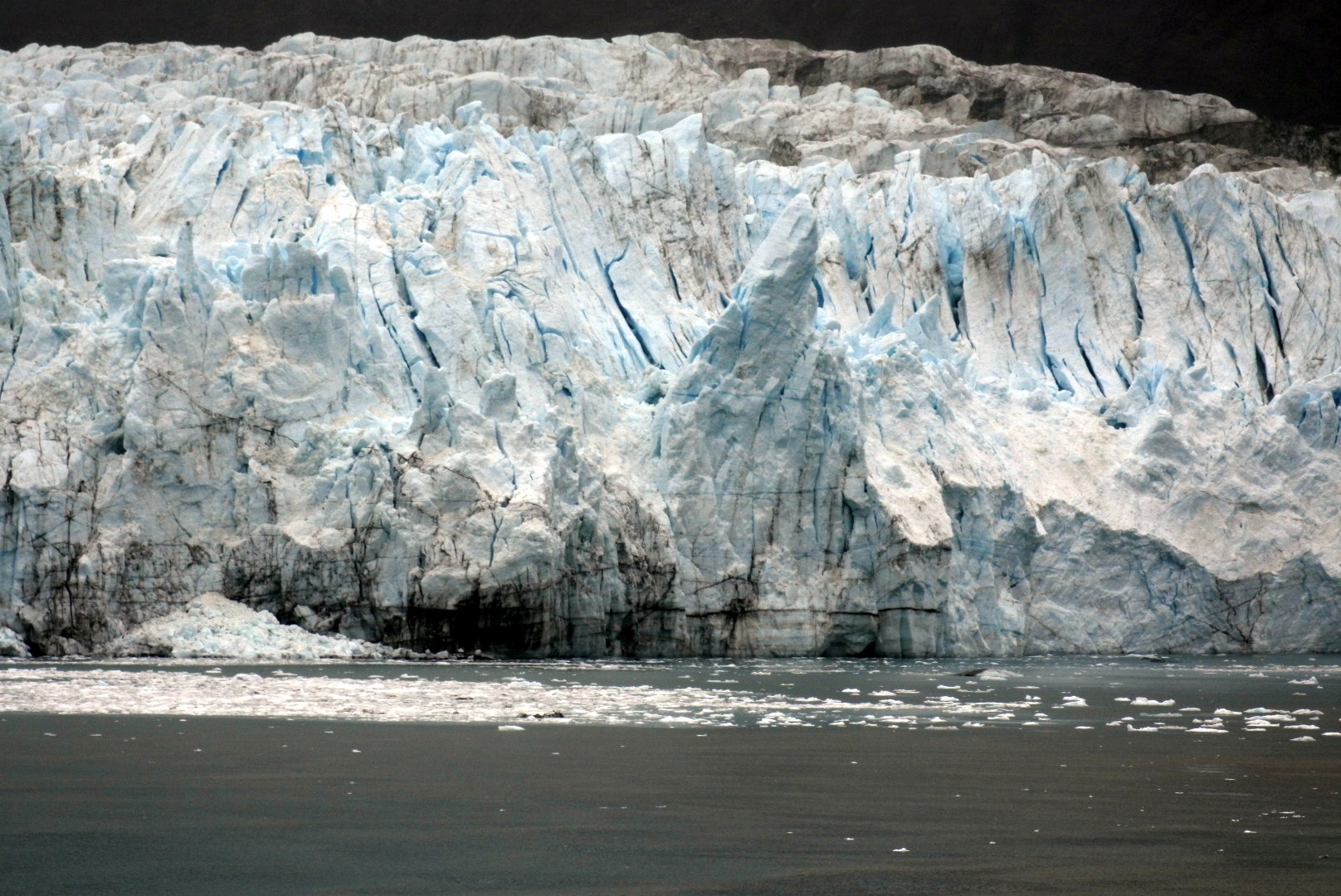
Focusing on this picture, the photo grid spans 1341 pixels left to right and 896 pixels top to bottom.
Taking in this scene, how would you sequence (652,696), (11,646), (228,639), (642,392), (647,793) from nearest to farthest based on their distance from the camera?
(647,793), (652,696), (11,646), (228,639), (642,392)

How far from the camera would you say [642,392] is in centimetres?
2319

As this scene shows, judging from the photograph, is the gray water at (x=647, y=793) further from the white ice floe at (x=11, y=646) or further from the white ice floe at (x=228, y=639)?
the white ice floe at (x=11, y=646)

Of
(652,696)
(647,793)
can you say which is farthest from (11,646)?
(647,793)

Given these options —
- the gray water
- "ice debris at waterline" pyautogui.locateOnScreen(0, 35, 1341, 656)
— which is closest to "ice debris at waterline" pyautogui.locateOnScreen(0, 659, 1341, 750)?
the gray water

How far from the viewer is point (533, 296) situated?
22.9 metres

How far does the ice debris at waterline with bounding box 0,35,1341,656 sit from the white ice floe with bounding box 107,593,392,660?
34cm

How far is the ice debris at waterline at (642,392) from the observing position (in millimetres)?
19250

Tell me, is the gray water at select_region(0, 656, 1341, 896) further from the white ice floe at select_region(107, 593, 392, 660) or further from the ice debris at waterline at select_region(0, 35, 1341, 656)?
the ice debris at waterline at select_region(0, 35, 1341, 656)

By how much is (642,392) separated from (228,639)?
736cm

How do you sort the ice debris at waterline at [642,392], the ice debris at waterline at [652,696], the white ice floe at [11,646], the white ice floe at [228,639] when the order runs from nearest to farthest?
the ice debris at waterline at [652,696]
the white ice floe at [11,646]
the white ice floe at [228,639]
the ice debris at waterline at [642,392]

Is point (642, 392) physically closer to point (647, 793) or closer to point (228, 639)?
point (228, 639)

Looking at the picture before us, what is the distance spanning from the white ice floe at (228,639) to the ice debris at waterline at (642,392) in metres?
0.34

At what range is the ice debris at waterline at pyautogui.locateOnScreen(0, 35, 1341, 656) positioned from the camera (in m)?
19.2

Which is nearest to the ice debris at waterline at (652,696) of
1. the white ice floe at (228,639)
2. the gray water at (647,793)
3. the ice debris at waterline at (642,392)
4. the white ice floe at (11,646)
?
the gray water at (647,793)
